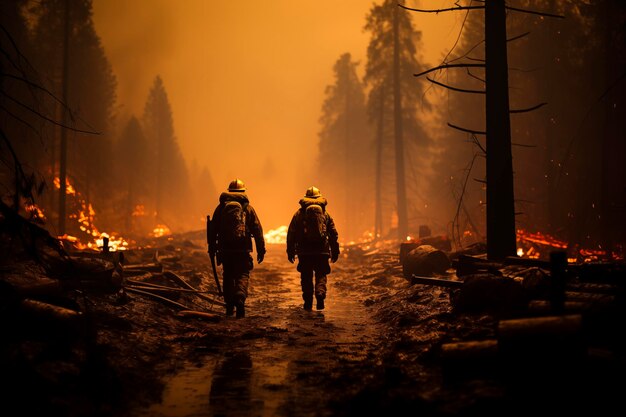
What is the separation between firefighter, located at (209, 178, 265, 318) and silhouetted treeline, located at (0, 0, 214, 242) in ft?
16.3

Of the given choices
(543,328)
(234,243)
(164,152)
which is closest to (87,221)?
(164,152)

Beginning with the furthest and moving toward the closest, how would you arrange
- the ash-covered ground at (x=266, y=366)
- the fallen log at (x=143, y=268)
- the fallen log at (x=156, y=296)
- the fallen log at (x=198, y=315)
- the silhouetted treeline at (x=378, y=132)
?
the silhouetted treeline at (x=378, y=132), the fallen log at (x=143, y=268), the fallen log at (x=156, y=296), the fallen log at (x=198, y=315), the ash-covered ground at (x=266, y=366)

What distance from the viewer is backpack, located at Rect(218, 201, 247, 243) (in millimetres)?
9266

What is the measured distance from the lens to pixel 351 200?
151 ft

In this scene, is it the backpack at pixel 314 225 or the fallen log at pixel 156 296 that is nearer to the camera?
the fallen log at pixel 156 296

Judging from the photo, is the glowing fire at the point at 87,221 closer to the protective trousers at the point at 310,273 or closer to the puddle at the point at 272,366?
the protective trousers at the point at 310,273

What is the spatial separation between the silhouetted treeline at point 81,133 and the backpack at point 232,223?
5.03 metres

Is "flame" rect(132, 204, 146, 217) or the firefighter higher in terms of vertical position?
"flame" rect(132, 204, 146, 217)

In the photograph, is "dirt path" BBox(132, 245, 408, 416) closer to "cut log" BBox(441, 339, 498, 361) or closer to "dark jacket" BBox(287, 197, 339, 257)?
"cut log" BBox(441, 339, 498, 361)

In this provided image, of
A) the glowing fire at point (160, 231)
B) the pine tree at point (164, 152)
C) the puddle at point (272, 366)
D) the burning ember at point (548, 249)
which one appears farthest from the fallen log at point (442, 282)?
the pine tree at point (164, 152)

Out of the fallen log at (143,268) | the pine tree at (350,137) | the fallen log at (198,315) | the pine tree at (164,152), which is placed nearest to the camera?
the fallen log at (198,315)

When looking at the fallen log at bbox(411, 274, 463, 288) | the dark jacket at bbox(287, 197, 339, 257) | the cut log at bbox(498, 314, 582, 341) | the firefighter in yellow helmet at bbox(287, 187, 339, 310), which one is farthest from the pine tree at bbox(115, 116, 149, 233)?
the cut log at bbox(498, 314, 582, 341)

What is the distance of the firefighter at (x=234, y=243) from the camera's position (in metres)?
9.11

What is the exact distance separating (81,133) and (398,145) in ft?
86.2
